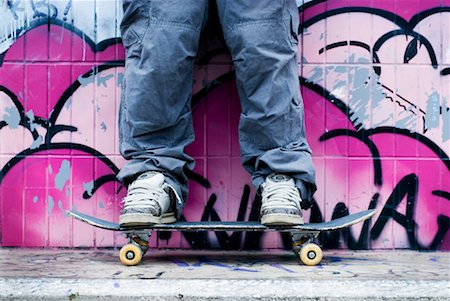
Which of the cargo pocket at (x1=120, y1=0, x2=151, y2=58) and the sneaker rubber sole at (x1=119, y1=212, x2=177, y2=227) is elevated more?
the cargo pocket at (x1=120, y1=0, x2=151, y2=58)

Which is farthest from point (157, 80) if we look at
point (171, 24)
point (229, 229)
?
point (229, 229)

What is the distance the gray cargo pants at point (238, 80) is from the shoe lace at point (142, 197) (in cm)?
11

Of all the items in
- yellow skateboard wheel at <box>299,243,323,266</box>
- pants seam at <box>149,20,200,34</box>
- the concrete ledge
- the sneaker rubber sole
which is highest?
pants seam at <box>149,20,200,34</box>

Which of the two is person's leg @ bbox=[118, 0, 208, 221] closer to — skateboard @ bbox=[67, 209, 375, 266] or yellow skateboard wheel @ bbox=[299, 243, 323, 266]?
skateboard @ bbox=[67, 209, 375, 266]

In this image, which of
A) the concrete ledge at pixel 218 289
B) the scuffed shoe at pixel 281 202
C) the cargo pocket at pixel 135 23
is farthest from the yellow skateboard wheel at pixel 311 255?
the cargo pocket at pixel 135 23

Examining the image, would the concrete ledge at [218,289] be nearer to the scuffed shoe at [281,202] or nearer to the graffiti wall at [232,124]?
the scuffed shoe at [281,202]

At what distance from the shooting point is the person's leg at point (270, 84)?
94.0 inches

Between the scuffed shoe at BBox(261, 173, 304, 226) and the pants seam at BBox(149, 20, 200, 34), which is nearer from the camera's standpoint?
the scuffed shoe at BBox(261, 173, 304, 226)

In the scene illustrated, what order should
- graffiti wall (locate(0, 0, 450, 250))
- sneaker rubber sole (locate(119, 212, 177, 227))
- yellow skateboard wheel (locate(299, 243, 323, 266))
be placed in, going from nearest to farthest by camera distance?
sneaker rubber sole (locate(119, 212, 177, 227))
yellow skateboard wheel (locate(299, 243, 323, 266))
graffiti wall (locate(0, 0, 450, 250))

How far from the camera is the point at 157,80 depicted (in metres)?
2.40

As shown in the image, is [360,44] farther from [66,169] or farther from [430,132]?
[66,169]

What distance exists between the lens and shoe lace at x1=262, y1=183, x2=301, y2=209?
229 centimetres

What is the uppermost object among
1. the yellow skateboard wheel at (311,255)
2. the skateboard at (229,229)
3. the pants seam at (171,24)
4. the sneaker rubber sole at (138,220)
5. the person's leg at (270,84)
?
the pants seam at (171,24)

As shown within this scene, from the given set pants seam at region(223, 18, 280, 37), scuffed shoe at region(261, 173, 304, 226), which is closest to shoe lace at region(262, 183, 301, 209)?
scuffed shoe at region(261, 173, 304, 226)
